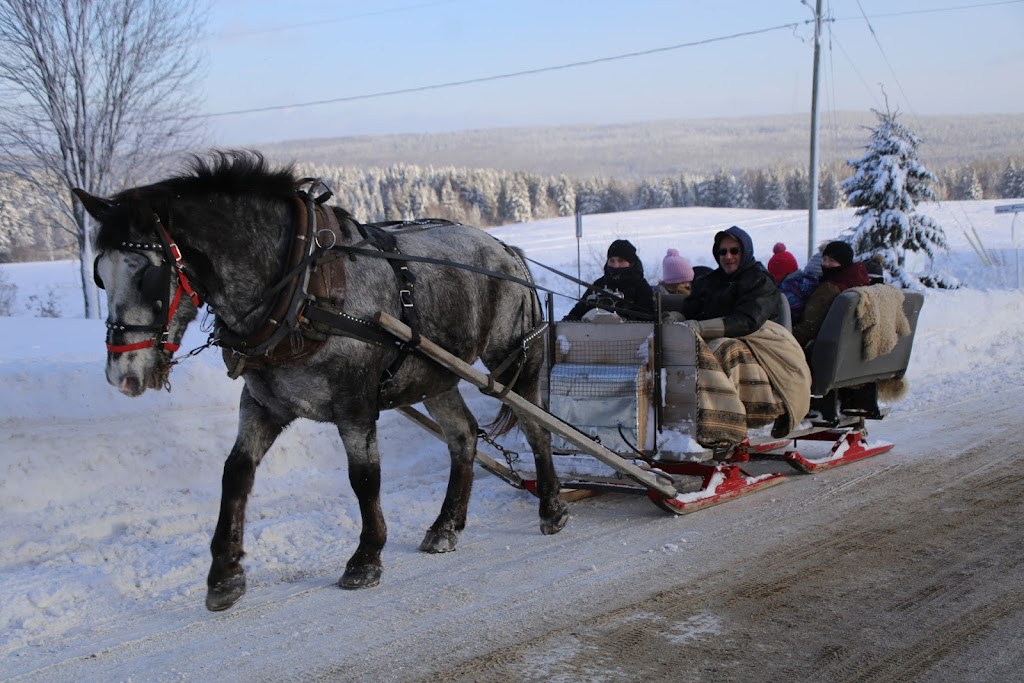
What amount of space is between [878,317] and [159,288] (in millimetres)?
5031

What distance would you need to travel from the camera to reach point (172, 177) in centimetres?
423

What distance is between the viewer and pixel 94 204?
3848 millimetres

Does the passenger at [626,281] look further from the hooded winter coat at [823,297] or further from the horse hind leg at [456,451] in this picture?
the horse hind leg at [456,451]

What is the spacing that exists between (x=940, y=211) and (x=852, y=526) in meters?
36.3

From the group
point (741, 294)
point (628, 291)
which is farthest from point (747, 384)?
point (628, 291)

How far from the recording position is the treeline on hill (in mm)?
62938

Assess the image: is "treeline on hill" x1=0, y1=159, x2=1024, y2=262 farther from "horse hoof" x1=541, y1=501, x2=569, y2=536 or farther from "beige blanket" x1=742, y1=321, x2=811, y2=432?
"horse hoof" x1=541, y1=501, x2=569, y2=536

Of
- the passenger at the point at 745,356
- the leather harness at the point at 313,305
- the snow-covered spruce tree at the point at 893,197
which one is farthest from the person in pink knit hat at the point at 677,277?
the snow-covered spruce tree at the point at 893,197

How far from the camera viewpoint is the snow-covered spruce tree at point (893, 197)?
69.9ft

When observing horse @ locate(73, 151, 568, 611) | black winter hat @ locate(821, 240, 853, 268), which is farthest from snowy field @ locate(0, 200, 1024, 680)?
black winter hat @ locate(821, 240, 853, 268)

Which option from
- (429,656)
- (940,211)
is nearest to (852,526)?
(429,656)

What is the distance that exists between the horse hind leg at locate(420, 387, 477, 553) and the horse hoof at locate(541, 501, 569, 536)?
1.56 feet

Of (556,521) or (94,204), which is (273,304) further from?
(556,521)

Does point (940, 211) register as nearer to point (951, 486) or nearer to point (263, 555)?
point (951, 486)
